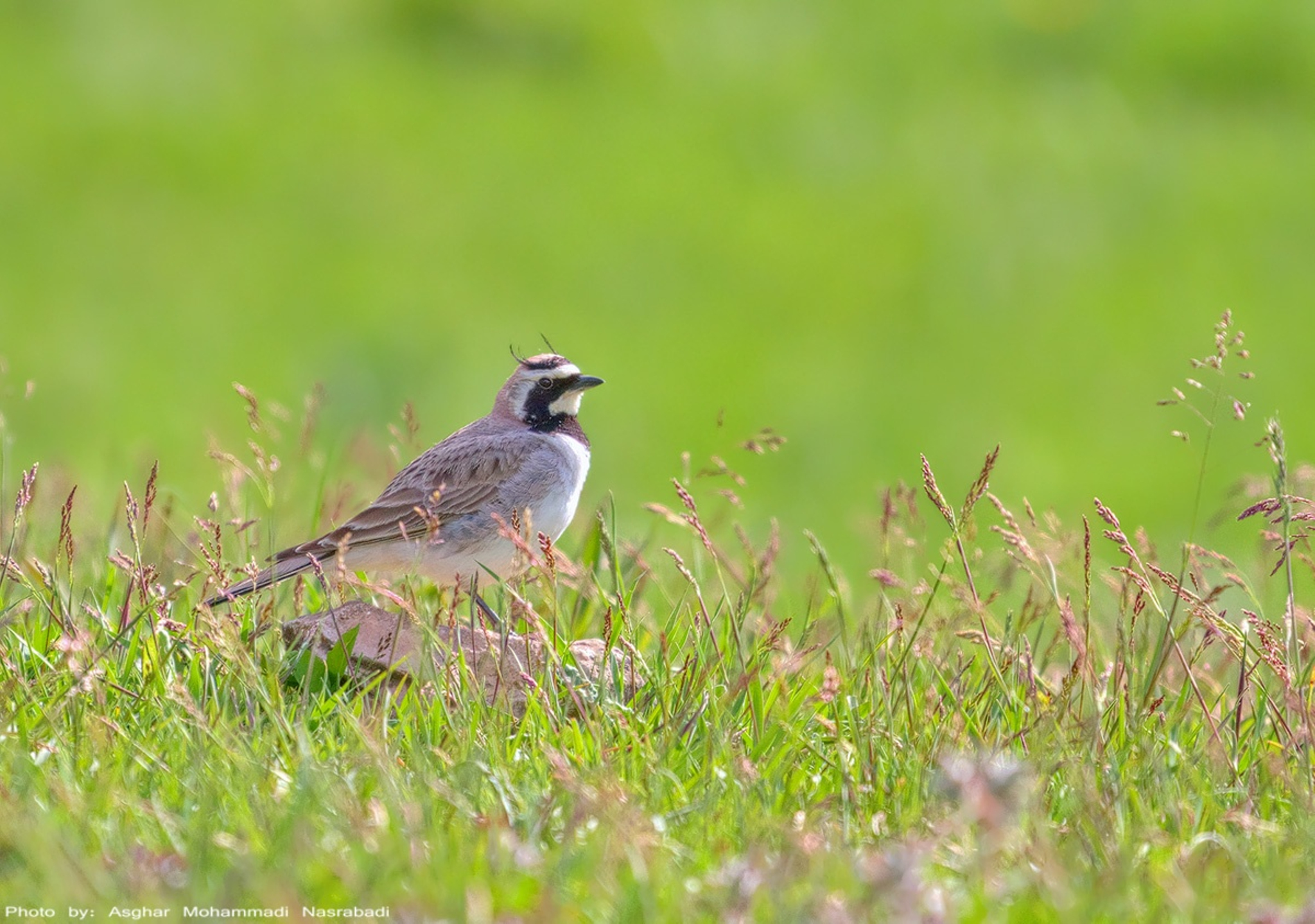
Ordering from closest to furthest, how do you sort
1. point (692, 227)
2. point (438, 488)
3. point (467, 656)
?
point (467, 656), point (438, 488), point (692, 227)

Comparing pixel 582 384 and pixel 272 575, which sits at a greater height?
pixel 582 384

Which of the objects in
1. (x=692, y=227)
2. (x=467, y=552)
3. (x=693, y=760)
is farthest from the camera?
(x=692, y=227)

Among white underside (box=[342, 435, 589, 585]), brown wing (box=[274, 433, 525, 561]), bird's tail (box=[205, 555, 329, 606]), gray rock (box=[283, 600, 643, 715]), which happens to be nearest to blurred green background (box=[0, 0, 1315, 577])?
brown wing (box=[274, 433, 525, 561])

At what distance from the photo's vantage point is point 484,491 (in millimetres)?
6742

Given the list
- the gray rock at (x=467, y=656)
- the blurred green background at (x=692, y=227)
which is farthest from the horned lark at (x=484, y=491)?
the blurred green background at (x=692, y=227)

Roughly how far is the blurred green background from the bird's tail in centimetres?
645

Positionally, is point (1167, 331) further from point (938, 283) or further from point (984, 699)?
point (984, 699)

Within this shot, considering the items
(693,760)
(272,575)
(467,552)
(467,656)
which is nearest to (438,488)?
(467,552)

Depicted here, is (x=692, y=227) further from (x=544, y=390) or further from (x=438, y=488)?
(x=438, y=488)

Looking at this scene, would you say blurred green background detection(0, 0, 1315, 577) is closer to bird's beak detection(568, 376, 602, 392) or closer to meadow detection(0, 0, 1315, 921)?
meadow detection(0, 0, 1315, 921)

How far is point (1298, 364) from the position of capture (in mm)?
16375

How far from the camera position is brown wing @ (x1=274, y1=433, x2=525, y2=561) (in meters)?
6.50

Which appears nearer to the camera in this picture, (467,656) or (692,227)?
(467,656)

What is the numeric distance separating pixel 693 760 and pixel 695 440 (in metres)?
9.79
